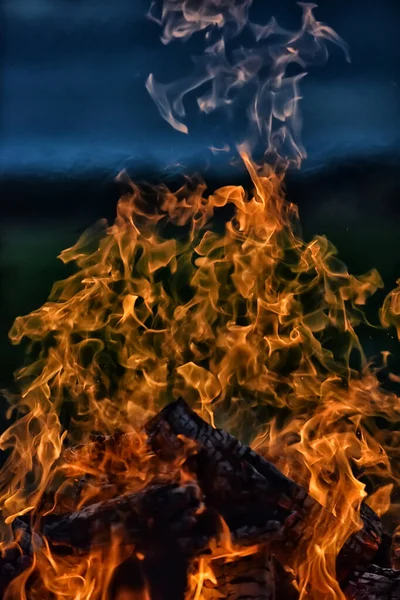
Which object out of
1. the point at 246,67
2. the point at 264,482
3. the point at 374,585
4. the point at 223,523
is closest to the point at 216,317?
the point at 246,67

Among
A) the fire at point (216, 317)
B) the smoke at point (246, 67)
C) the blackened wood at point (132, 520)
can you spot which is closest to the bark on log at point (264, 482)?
the blackened wood at point (132, 520)

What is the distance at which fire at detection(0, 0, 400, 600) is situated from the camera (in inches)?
132

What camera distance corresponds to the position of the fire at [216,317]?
335cm

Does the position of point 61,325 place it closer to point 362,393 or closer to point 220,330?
point 220,330

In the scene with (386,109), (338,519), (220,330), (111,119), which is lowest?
(220,330)

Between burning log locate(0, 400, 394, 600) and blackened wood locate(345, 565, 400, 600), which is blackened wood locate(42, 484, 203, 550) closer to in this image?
burning log locate(0, 400, 394, 600)

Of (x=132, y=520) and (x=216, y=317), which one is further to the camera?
(x=216, y=317)

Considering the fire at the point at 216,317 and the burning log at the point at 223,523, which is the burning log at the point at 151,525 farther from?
the fire at the point at 216,317

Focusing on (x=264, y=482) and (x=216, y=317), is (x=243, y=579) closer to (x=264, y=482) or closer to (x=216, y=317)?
(x=264, y=482)

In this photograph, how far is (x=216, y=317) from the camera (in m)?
3.49

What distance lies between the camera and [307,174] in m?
3.58

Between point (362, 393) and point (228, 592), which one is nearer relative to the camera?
point (228, 592)

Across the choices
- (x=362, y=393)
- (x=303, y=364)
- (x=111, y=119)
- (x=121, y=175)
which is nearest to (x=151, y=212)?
(x=121, y=175)

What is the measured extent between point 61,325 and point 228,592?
1684 mm
